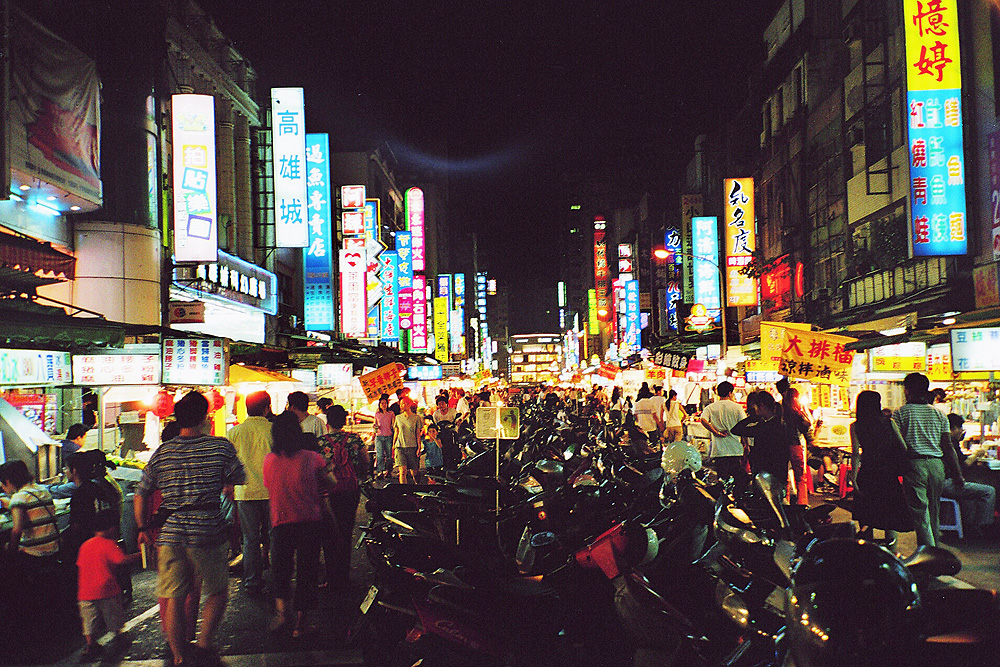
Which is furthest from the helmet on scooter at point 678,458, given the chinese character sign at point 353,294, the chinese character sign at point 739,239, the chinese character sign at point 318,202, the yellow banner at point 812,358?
the chinese character sign at point 353,294

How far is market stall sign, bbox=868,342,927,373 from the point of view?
17.5m

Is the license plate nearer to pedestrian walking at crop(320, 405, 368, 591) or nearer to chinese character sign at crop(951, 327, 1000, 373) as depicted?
pedestrian walking at crop(320, 405, 368, 591)

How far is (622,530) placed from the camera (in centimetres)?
592

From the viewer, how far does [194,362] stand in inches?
559

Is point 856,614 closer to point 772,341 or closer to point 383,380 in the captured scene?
point 772,341

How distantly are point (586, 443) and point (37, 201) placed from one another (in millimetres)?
10787

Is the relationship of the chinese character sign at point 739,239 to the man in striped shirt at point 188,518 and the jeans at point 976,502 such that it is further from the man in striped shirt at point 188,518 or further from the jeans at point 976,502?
the man in striped shirt at point 188,518

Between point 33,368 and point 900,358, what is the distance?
16.8 m

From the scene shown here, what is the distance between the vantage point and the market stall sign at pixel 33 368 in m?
10.3

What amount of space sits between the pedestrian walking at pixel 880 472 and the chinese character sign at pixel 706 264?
25.9 m

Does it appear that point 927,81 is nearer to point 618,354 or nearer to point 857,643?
point 857,643

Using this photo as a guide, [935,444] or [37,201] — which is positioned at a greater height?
[37,201]

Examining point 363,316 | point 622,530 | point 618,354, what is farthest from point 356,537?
point 618,354

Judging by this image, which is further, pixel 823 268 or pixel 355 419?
pixel 823 268
